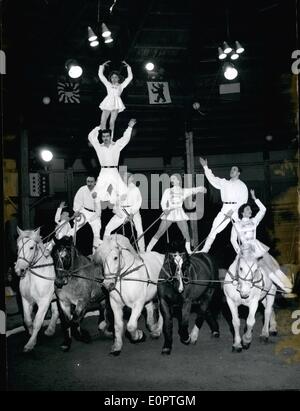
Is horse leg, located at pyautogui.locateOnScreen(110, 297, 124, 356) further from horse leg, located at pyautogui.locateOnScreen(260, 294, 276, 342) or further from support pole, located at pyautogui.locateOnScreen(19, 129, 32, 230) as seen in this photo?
support pole, located at pyautogui.locateOnScreen(19, 129, 32, 230)

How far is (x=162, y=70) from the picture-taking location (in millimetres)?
12609

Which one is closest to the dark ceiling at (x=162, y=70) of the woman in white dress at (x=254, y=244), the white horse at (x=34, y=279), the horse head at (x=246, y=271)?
the woman in white dress at (x=254, y=244)

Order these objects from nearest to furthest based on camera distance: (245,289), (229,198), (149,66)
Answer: (245,289), (229,198), (149,66)

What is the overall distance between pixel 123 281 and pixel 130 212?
6.00 ft

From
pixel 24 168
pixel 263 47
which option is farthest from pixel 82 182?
pixel 263 47

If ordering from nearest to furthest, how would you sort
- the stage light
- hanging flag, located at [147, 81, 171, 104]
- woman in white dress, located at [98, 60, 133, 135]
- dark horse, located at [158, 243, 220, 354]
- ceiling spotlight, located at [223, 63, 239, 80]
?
dark horse, located at [158, 243, 220, 354] < woman in white dress, located at [98, 60, 133, 135] < the stage light < ceiling spotlight, located at [223, 63, 239, 80] < hanging flag, located at [147, 81, 171, 104]

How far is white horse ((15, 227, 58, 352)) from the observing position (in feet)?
26.7

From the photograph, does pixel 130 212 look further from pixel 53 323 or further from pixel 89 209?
pixel 53 323

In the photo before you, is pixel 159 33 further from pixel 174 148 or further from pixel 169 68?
pixel 174 148

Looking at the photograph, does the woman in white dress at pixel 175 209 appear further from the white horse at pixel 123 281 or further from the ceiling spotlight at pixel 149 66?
the ceiling spotlight at pixel 149 66

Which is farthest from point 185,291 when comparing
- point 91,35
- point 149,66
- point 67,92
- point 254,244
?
point 149,66

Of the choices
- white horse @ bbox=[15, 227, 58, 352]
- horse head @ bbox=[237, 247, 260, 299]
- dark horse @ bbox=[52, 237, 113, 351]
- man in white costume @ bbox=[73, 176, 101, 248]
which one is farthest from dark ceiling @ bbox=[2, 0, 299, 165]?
horse head @ bbox=[237, 247, 260, 299]

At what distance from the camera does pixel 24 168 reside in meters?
10.1

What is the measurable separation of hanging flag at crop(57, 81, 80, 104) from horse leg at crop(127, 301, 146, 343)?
18.1ft
